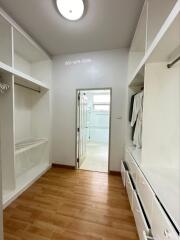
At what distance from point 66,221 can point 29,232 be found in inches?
17.1

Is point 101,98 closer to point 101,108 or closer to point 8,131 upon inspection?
point 101,108

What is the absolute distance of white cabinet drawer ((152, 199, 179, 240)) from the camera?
0.78m

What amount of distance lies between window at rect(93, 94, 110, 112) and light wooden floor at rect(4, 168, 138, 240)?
4.26m

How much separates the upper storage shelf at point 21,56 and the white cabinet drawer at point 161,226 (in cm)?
→ 236

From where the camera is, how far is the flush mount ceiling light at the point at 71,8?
177cm

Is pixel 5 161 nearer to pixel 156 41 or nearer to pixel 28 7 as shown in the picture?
pixel 28 7

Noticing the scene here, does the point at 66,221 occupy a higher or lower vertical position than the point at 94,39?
lower

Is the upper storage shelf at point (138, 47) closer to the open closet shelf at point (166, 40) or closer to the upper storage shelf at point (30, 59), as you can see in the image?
the open closet shelf at point (166, 40)

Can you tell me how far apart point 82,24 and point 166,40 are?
5.20 feet

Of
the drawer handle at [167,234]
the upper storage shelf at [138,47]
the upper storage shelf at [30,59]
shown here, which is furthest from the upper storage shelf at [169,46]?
the upper storage shelf at [30,59]

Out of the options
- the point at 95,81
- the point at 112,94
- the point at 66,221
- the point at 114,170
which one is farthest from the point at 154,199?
the point at 95,81

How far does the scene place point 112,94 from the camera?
3031 millimetres

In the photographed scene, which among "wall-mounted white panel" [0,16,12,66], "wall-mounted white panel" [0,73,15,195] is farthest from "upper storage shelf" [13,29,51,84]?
"wall-mounted white panel" [0,73,15,195]

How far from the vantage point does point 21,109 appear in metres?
2.98
